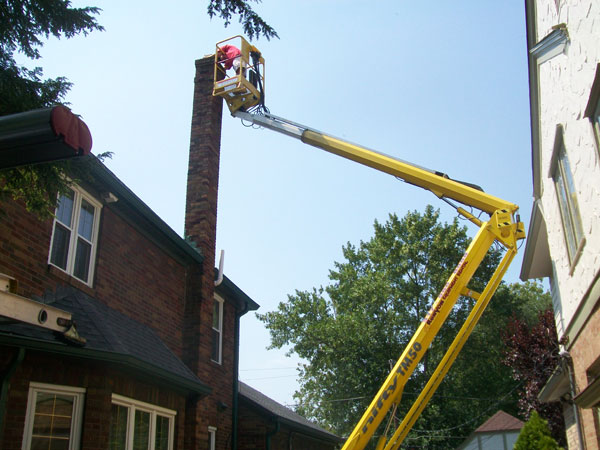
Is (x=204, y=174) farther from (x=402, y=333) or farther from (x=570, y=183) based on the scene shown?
(x=402, y=333)

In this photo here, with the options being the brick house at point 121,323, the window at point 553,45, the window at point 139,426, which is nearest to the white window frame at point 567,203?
the window at point 553,45

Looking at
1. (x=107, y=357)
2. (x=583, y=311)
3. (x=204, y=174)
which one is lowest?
(x=107, y=357)

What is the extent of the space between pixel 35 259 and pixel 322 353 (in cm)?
2843

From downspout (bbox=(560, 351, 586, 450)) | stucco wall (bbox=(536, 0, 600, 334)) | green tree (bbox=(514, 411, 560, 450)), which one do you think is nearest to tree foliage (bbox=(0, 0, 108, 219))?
stucco wall (bbox=(536, 0, 600, 334))

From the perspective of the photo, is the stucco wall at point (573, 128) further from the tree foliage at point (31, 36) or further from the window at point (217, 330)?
the window at point (217, 330)

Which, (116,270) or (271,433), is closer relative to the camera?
(116,270)

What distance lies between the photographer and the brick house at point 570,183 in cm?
687

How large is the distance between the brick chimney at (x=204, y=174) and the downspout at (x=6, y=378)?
20.9 ft

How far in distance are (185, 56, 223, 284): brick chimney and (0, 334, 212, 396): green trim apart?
11.9ft

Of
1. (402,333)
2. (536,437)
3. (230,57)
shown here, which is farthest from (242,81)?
(402,333)

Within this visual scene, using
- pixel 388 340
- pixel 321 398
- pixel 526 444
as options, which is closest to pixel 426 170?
pixel 526 444

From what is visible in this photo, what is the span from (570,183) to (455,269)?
4449 millimetres

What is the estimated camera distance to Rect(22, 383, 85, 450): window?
278 inches

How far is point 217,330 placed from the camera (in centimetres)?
1506
